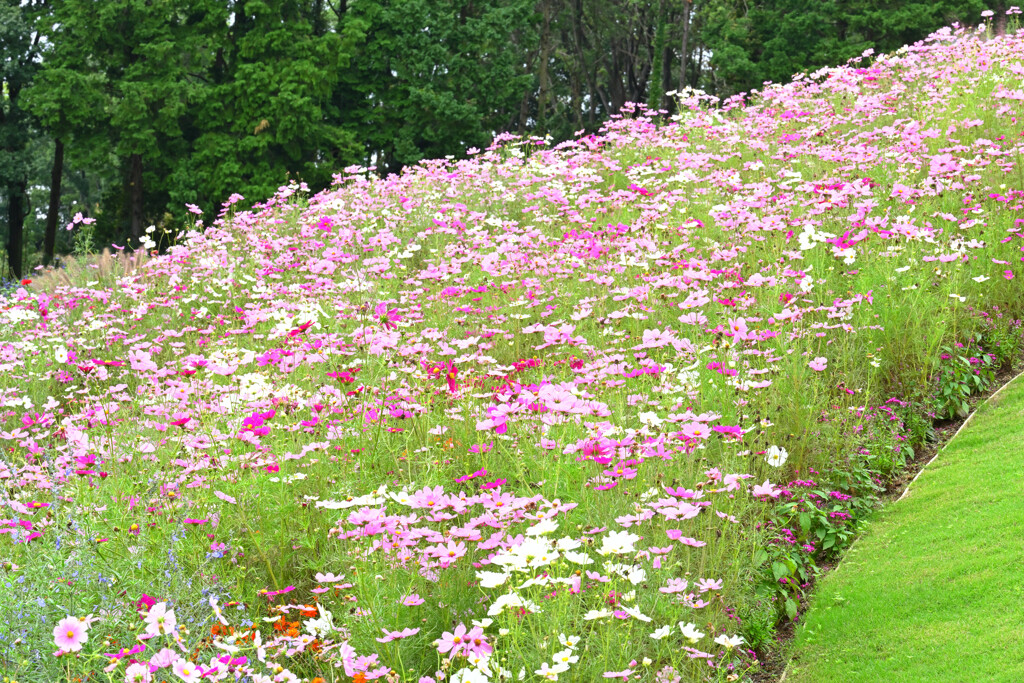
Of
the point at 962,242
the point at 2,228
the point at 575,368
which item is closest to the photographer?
the point at 575,368

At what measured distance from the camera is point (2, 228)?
30000 mm

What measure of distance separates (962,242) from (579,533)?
11.6ft

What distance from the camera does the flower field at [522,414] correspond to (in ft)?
9.48

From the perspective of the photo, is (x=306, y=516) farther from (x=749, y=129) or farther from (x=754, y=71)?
(x=754, y=71)

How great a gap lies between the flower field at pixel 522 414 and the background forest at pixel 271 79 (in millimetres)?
12815

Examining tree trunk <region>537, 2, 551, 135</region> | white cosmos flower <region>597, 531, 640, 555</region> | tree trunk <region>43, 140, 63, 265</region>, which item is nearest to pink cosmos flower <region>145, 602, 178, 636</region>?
white cosmos flower <region>597, 531, 640, 555</region>

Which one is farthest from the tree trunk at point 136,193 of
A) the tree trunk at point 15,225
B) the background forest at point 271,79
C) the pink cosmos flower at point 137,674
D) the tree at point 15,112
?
the pink cosmos flower at point 137,674

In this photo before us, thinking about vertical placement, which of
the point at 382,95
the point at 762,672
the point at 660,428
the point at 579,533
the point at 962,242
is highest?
the point at 382,95

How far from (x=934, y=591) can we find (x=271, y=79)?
1993 centimetres

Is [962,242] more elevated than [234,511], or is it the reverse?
[962,242]

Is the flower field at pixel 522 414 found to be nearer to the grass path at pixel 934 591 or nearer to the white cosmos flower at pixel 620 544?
the white cosmos flower at pixel 620 544

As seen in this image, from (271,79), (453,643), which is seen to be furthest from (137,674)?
(271,79)

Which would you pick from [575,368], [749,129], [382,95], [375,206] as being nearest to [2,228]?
[382,95]

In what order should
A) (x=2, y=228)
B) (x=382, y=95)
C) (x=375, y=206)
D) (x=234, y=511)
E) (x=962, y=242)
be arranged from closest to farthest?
(x=234, y=511), (x=962, y=242), (x=375, y=206), (x=382, y=95), (x=2, y=228)
